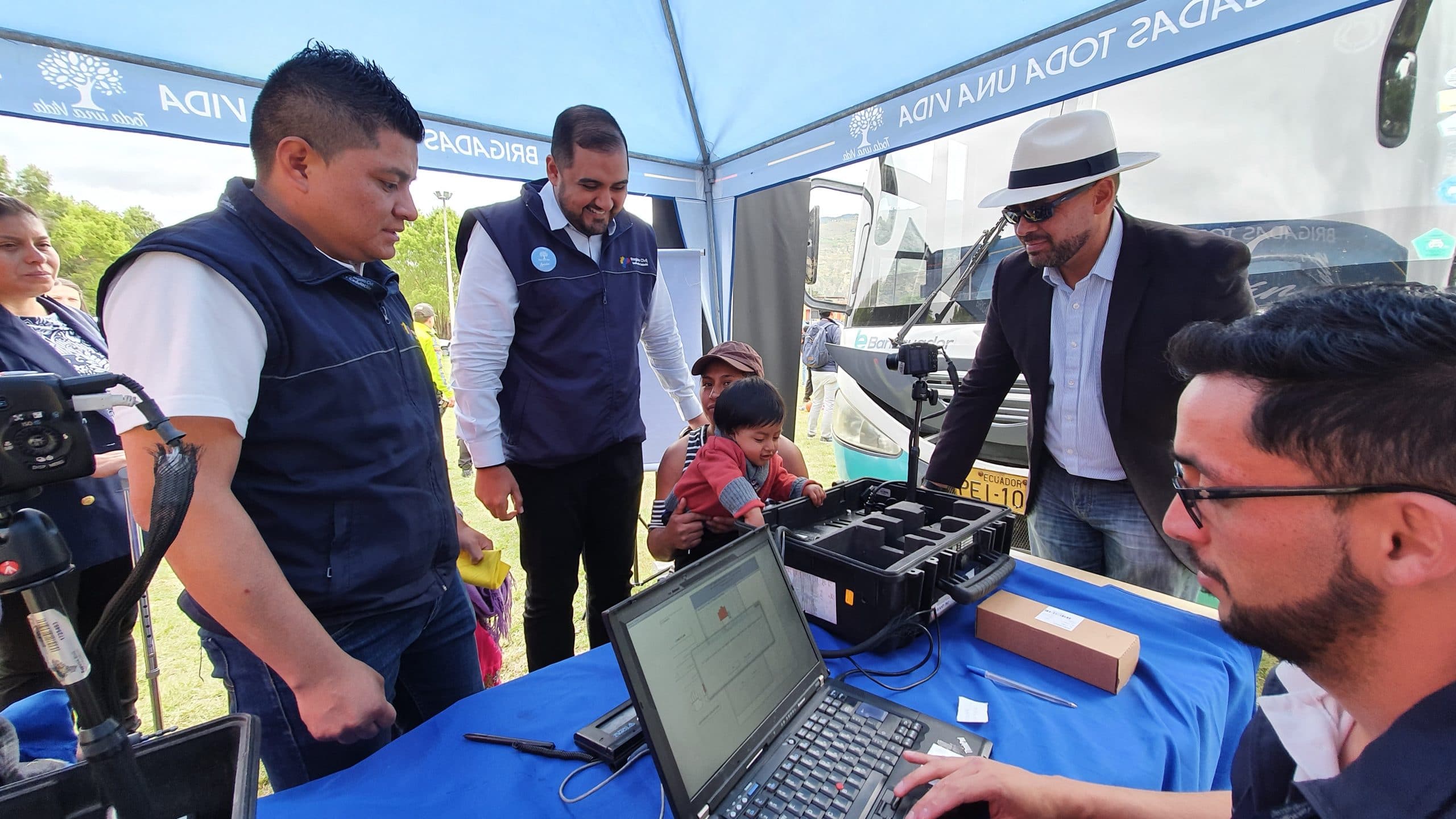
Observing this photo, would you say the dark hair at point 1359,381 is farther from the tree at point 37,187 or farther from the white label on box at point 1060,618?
the tree at point 37,187

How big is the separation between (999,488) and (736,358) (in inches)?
51.6

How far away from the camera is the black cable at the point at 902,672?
1.22 meters

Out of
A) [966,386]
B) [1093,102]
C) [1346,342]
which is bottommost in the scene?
[966,386]

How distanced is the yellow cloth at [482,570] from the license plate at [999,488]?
1933 millimetres

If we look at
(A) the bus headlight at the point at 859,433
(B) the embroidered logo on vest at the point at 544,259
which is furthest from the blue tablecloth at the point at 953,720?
(A) the bus headlight at the point at 859,433

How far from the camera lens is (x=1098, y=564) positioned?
213 cm

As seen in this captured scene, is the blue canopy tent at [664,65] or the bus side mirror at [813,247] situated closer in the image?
the blue canopy tent at [664,65]

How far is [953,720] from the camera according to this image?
112 centimetres

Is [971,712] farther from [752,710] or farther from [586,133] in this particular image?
[586,133]

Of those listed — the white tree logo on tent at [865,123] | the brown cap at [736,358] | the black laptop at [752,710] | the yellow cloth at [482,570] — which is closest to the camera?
the black laptop at [752,710]

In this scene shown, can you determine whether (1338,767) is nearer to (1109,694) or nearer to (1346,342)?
(1109,694)

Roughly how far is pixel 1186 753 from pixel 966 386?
1367 mm

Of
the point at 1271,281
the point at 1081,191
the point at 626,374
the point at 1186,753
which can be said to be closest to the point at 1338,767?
the point at 1186,753

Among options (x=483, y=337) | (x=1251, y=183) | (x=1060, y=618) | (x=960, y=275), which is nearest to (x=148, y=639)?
(x=483, y=337)
